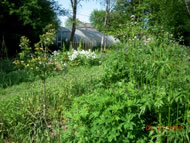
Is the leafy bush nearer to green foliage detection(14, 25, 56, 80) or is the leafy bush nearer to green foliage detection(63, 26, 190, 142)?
green foliage detection(63, 26, 190, 142)

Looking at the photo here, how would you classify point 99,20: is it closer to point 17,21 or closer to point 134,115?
point 17,21

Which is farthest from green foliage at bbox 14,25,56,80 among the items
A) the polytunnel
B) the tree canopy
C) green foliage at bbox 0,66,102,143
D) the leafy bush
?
the polytunnel

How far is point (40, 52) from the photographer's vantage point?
10.9 ft

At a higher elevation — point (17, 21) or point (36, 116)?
point (17, 21)

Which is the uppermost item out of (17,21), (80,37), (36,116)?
(17,21)

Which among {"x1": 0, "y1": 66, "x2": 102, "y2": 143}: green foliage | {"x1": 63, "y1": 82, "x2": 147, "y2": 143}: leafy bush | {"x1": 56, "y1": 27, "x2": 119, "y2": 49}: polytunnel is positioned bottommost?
{"x1": 0, "y1": 66, "x2": 102, "y2": 143}: green foliage

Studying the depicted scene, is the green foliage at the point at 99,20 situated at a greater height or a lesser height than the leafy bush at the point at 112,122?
greater

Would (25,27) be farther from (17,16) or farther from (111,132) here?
(111,132)

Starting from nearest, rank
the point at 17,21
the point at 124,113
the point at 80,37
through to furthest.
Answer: the point at 124,113 → the point at 17,21 → the point at 80,37

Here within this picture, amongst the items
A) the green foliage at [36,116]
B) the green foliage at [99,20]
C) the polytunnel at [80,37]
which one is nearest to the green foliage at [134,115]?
the green foliage at [36,116]

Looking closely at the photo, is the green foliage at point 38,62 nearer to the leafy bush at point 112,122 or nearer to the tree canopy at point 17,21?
the leafy bush at point 112,122

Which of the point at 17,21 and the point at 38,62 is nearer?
the point at 38,62

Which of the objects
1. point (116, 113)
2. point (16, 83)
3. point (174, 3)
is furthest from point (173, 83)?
point (174, 3)

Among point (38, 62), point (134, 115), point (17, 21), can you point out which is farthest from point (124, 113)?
point (17, 21)
